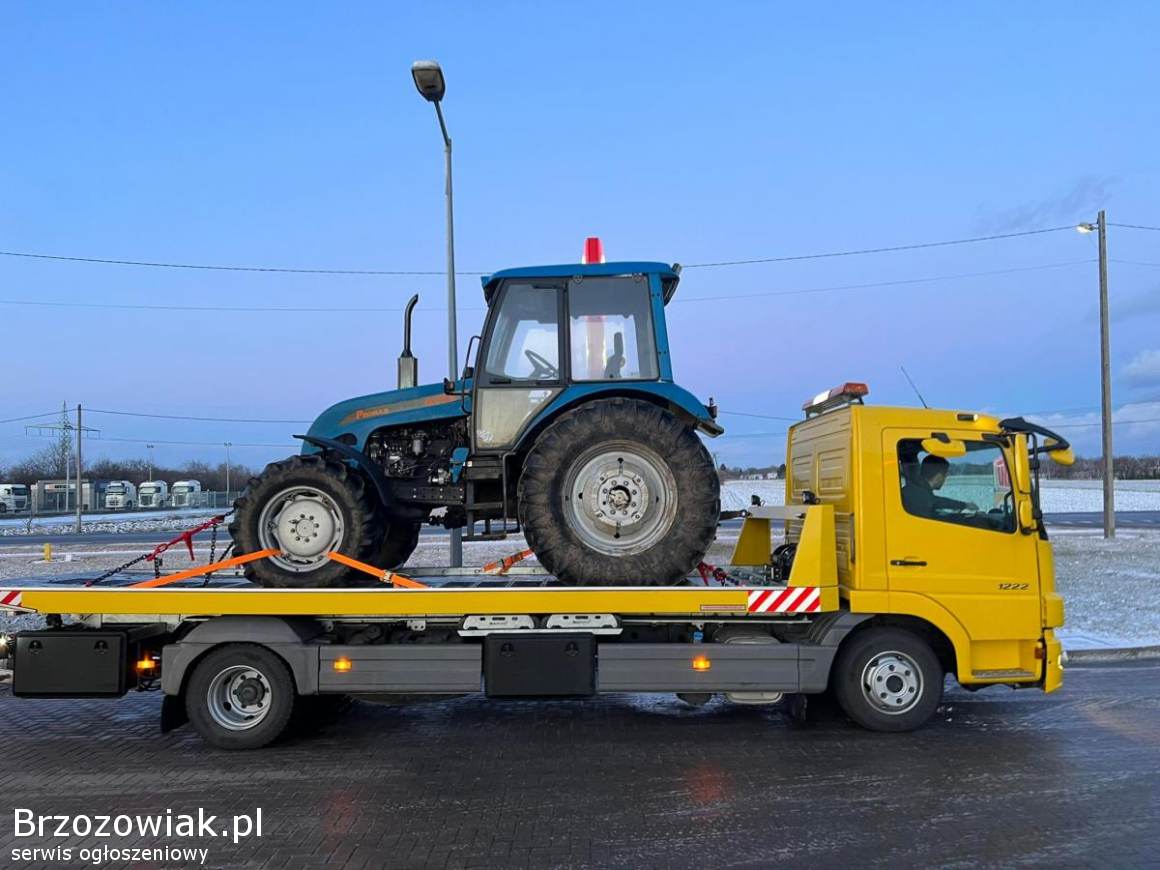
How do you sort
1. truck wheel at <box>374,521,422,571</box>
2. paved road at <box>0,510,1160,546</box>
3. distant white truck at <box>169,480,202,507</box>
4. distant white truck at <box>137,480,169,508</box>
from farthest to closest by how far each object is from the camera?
1. distant white truck at <box>137,480,169,508</box>
2. distant white truck at <box>169,480,202,507</box>
3. paved road at <box>0,510,1160,546</box>
4. truck wheel at <box>374,521,422,571</box>

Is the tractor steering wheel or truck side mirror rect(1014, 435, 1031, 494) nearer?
truck side mirror rect(1014, 435, 1031, 494)

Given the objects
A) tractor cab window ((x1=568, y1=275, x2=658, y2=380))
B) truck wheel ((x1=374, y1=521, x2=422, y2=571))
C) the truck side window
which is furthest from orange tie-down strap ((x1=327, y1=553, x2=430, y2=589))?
the truck side window

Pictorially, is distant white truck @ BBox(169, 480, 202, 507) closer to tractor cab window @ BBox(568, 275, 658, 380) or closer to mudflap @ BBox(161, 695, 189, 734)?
mudflap @ BBox(161, 695, 189, 734)

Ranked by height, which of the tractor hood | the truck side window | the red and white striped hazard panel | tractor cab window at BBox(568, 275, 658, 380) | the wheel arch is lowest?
the wheel arch

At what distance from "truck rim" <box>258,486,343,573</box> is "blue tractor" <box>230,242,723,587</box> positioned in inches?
0.4

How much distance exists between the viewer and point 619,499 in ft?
19.7

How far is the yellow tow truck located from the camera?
5844 mm

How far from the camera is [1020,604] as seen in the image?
5.87 m

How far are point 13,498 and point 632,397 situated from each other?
6781 cm

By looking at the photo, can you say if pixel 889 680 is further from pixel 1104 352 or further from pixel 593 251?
pixel 1104 352

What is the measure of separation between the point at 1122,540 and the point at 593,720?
20.6m

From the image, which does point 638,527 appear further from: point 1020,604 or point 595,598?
point 1020,604

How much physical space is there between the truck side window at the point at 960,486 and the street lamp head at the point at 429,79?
7.13 m

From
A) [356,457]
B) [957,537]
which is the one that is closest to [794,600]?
[957,537]
